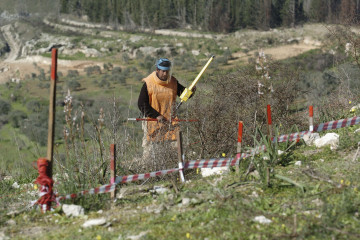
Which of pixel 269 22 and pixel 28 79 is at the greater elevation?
pixel 269 22

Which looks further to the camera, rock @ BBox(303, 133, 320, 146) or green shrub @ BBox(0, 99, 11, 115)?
green shrub @ BBox(0, 99, 11, 115)

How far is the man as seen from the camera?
6.41 meters

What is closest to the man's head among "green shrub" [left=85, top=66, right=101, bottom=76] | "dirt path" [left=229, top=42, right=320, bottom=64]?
"dirt path" [left=229, top=42, right=320, bottom=64]

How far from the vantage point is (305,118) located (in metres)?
8.53

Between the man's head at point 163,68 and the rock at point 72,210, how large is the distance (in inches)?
98.5

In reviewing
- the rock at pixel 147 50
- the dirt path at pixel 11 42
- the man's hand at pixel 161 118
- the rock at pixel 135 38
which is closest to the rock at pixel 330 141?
the man's hand at pixel 161 118

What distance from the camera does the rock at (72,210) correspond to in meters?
4.52

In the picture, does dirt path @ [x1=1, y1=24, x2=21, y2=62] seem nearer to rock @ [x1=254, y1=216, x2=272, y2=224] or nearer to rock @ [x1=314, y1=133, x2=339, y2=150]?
rock @ [x1=314, y1=133, x2=339, y2=150]

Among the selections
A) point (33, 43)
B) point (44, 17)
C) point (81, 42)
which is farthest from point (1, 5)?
point (81, 42)

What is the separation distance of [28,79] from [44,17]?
178 feet

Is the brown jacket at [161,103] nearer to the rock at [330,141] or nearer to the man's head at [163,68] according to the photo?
the man's head at [163,68]

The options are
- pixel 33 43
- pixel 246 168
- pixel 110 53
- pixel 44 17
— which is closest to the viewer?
pixel 246 168

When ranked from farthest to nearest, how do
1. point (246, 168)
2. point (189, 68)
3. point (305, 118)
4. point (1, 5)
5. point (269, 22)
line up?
point (1, 5)
point (269, 22)
point (189, 68)
point (305, 118)
point (246, 168)

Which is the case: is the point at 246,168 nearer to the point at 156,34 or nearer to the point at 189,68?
the point at 189,68
